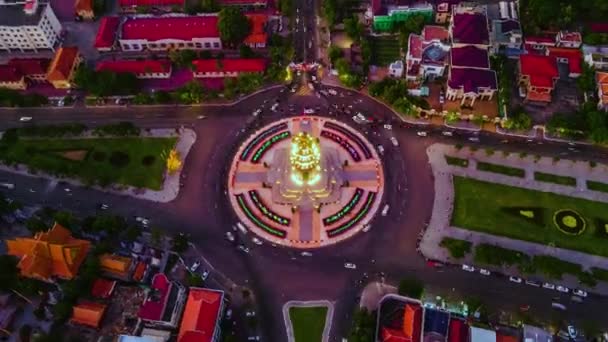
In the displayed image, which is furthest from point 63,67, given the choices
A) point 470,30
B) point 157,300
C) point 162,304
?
point 470,30

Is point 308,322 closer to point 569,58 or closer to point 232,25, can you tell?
point 232,25

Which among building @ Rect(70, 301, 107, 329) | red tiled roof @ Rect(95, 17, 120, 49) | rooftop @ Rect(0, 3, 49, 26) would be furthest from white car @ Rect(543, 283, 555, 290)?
rooftop @ Rect(0, 3, 49, 26)

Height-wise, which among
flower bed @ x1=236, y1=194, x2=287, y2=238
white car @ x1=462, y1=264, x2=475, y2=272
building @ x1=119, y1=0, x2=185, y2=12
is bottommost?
white car @ x1=462, y1=264, x2=475, y2=272

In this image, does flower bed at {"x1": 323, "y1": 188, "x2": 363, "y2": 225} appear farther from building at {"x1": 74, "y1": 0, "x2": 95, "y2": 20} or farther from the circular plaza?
building at {"x1": 74, "y1": 0, "x2": 95, "y2": 20}

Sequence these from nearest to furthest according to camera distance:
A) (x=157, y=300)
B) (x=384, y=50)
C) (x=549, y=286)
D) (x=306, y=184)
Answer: (x=157, y=300) < (x=549, y=286) < (x=306, y=184) < (x=384, y=50)

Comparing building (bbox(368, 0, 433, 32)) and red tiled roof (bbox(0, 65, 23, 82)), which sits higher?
building (bbox(368, 0, 433, 32))

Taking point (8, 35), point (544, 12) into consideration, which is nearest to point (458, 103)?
point (544, 12)

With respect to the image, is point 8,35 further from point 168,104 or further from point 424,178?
point 424,178
